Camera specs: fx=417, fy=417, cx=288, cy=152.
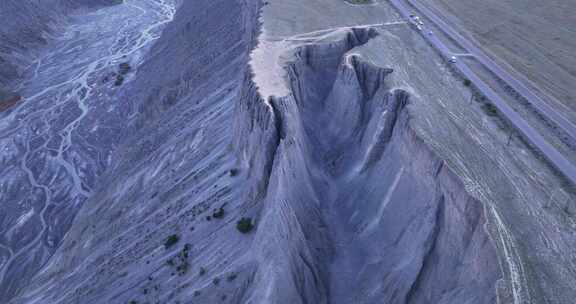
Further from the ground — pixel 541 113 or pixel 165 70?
pixel 541 113

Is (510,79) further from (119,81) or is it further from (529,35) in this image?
(119,81)

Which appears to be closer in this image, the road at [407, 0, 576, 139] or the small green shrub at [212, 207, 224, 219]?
the road at [407, 0, 576, 139]

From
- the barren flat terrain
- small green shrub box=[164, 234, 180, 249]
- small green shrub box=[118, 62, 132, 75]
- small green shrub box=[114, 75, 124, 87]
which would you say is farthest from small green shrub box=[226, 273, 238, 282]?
small green shrub box=[118, 62, 132, 75]

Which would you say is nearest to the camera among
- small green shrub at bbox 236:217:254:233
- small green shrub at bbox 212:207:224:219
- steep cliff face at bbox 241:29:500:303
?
steep cliff face at bbox 241:29:500:303

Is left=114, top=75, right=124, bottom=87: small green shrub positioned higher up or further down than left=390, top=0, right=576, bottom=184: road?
further down

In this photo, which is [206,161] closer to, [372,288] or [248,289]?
[248,289]

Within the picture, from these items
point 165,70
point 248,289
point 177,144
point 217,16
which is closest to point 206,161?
point 177,144

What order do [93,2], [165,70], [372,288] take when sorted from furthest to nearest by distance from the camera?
[93,2] < [165,70] < [372,288]

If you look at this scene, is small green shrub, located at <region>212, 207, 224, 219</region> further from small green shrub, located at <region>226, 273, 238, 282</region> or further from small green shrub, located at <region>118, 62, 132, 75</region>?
small green shrub, located at <region>118, 62, 132, 75</region>
